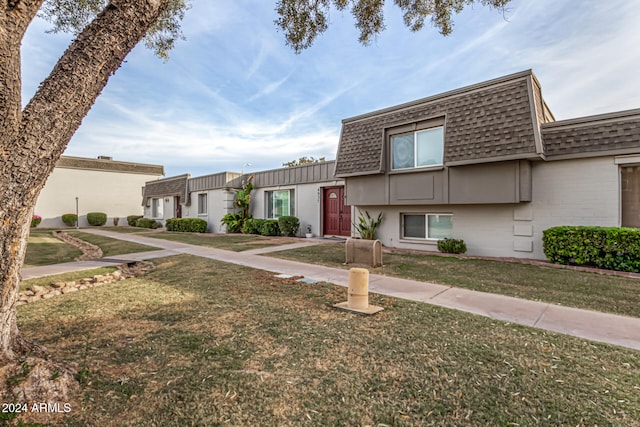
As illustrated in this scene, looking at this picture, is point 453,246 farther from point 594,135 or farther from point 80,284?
point 80,284

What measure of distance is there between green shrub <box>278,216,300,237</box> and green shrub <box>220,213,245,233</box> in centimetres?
346

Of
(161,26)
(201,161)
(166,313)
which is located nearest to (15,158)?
(166,313)

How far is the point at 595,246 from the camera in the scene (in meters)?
7.18

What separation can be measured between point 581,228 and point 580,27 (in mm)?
5490

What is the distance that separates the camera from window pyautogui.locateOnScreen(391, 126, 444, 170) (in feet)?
32.5

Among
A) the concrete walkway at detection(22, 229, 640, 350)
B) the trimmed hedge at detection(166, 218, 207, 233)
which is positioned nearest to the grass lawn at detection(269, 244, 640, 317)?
the concrete walkway at detection(22, 229, 640, 350)

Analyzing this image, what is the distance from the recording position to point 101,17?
2.52 m

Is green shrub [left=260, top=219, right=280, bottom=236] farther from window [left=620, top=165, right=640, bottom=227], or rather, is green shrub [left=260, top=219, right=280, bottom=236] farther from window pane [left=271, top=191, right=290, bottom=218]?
window [left=620, top=165, right=640, bottom=227]

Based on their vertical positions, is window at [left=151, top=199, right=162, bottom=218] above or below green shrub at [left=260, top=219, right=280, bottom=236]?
above

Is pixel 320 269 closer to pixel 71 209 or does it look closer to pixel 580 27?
pixel 580 27

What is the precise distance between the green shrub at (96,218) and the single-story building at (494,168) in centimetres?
2454

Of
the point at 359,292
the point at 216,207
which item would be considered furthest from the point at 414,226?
the point at 216,207

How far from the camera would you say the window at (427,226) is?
10.4 m

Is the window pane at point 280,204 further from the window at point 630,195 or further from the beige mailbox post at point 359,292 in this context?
the window at point 630,195
